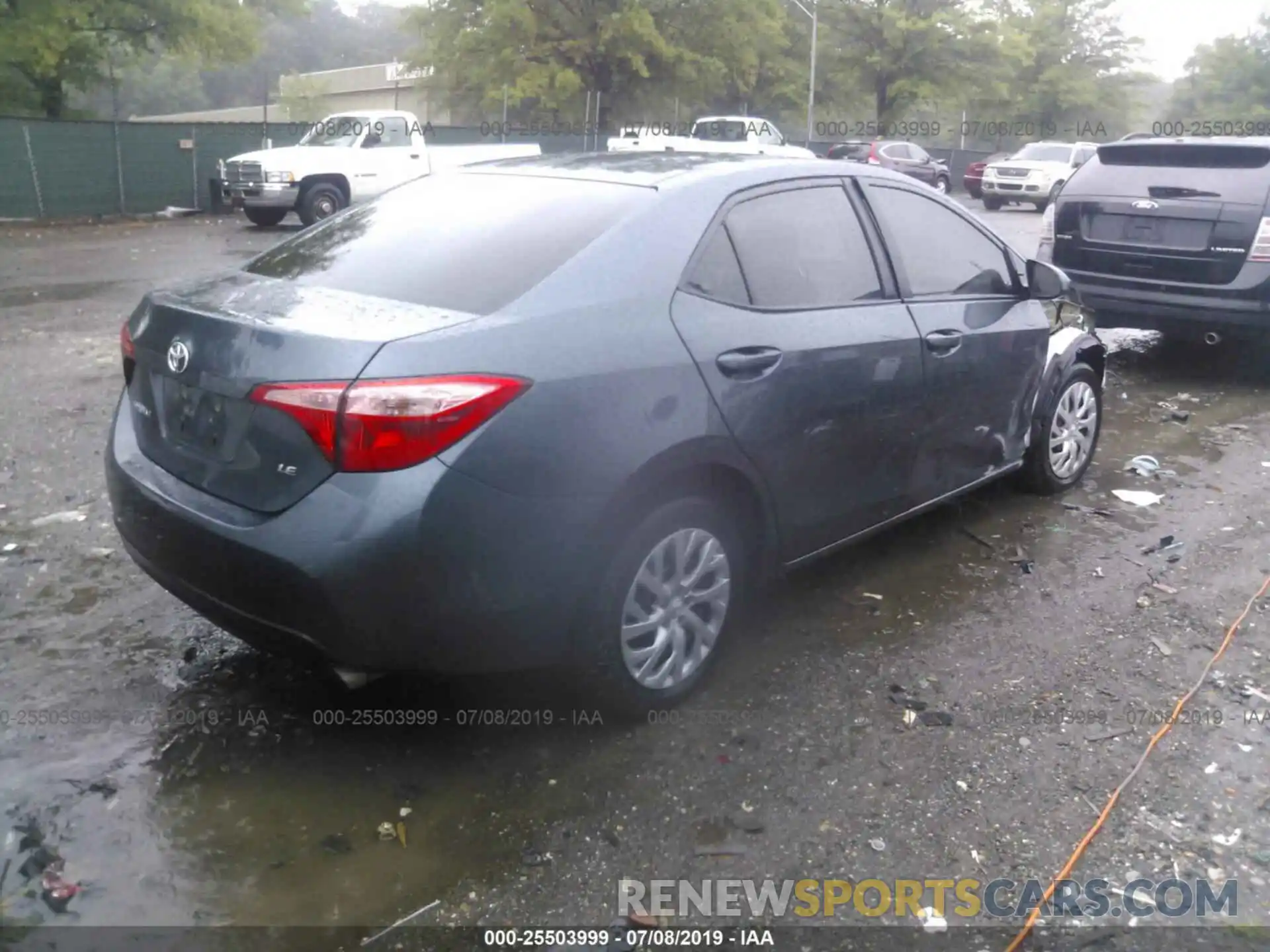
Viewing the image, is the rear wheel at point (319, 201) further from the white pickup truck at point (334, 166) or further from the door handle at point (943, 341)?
the door handle at point (943, 341)

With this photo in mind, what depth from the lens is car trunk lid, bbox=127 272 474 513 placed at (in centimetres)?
284

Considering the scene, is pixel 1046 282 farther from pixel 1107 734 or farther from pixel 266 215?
pixel 266 215

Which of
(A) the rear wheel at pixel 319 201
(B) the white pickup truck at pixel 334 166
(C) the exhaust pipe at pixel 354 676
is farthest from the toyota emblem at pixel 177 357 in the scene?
(A) the rear wheel at pixel 319 201

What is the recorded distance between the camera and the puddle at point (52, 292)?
36.4ft

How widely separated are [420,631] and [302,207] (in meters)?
16.8

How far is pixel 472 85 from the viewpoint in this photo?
116 ft

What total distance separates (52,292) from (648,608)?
1064cm

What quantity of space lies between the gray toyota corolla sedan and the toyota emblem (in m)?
0.01

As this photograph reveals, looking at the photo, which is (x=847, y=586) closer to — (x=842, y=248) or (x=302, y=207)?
(x=842, y=248)

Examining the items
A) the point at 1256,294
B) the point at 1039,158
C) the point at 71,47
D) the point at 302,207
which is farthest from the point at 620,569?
the point at 1039,158

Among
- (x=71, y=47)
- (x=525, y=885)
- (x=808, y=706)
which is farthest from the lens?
(x=71, y=47)

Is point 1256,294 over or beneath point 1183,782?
over

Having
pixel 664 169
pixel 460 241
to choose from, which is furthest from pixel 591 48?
pixel 460 241

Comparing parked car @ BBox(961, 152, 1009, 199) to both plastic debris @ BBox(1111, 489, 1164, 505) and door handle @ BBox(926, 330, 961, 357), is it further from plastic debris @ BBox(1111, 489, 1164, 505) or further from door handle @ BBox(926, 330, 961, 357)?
door handle @ BBox(926, 330, 961, 357)
